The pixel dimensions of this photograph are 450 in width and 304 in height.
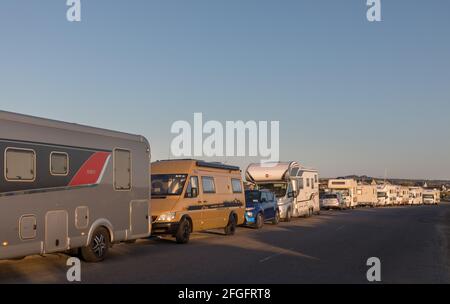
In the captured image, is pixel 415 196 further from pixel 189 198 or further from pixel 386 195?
pixel 189 198

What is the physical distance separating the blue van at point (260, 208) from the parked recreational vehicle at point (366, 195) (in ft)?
117

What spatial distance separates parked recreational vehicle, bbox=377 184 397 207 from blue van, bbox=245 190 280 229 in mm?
43606

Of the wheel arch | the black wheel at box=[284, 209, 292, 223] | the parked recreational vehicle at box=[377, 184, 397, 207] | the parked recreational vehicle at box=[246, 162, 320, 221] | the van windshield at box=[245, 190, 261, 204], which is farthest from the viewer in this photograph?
the parked recreational vehicle at box=[377, 184, 397, 207]

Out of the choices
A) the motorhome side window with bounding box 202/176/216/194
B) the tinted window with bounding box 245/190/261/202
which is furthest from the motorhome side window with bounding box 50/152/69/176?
the tinted window with bounding box 245/190/261/202

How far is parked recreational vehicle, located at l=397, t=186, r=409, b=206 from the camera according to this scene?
264 ft

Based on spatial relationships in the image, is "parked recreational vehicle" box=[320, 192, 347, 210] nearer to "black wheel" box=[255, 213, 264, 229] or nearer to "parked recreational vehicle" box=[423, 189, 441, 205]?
"black wheel" box=[255, 213, 264, 229]

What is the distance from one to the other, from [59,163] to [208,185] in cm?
817

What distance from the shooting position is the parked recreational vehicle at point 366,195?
62.7 meters

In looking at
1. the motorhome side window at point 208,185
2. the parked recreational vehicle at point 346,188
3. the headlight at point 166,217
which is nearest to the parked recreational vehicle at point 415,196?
the parked recreational vehicle at point 346,188

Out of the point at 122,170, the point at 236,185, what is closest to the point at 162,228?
the point at 122,170

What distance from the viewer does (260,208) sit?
86.6 ft
